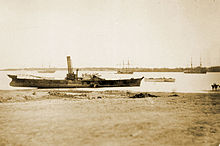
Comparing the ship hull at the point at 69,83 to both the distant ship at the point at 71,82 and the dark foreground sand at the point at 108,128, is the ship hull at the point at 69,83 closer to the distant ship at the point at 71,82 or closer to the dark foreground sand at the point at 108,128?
the distant ship at the point at 71,82

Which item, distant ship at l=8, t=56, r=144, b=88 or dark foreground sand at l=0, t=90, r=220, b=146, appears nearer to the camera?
dark foreground sand at l=0, t=90, r=220, b=146

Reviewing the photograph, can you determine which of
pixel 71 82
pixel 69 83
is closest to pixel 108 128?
pixel 71 82

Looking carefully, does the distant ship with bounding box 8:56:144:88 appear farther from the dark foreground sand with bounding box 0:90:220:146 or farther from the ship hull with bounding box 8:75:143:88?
the dark foreground sand with bounding box 0:90:220:146

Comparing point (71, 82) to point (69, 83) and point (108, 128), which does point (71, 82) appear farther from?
point (108, 128)

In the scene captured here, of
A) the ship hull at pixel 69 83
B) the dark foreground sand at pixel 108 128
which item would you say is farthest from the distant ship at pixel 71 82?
the dark foreground sand at pixel 108 128

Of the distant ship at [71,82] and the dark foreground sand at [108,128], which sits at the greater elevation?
the distant ship at [71,82]

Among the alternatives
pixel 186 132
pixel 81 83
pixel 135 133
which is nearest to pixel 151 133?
pixel 135 133

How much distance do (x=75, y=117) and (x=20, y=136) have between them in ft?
9.92

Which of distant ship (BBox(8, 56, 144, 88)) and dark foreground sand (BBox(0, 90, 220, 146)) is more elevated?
distant ship (BBox(8, 56, 144, 88))

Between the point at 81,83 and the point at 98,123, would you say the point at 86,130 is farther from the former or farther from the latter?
the point at 81,83

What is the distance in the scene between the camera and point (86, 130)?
23.9 feet

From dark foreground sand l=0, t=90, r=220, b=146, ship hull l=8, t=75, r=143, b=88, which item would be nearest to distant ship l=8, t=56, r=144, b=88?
ship hull l=8, t=75, r=143, b=88

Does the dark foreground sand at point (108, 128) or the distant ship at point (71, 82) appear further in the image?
the distant ship at point (71, 82)

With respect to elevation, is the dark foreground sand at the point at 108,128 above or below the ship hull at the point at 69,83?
below
